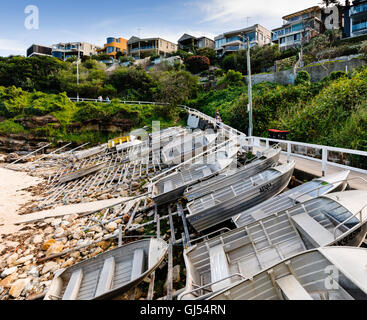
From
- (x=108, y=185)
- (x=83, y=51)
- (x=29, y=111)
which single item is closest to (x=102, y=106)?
(x=29, y=111)

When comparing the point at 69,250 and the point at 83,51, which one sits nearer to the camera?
the point at 69,250

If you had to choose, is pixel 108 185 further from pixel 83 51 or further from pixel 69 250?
pixel 83 51

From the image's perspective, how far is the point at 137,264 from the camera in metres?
4.96

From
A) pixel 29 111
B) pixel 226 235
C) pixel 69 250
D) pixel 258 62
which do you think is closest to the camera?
pixel 226 235

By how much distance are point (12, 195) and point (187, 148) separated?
10937mm

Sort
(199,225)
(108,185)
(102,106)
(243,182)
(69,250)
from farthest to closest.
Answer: (102,106)
(108,185)
(243,182)
(69,250)
(199,225)

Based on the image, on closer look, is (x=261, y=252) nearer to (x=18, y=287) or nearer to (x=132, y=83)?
(x=18, y=287)

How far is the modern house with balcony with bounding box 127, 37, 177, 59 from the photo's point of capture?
56.5 metres

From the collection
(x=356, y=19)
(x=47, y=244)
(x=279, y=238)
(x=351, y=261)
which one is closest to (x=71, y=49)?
(x=356, y=19)

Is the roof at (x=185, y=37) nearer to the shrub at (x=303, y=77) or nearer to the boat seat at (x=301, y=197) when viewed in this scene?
the shrub at (x=303, y=77)

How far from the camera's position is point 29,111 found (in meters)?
24.9

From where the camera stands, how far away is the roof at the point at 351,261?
106 inches
